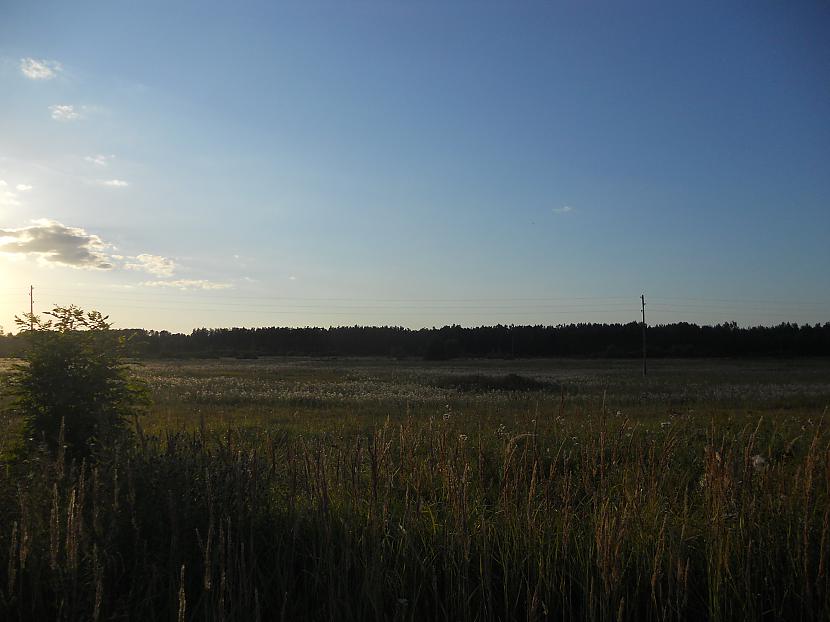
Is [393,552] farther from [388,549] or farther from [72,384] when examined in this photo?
[72,384]

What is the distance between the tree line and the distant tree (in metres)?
84.5

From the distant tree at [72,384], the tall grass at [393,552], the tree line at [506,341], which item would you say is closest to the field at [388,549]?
the tall grass at [393,552]

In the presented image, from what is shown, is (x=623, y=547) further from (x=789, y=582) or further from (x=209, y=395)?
(x=209, y=395)

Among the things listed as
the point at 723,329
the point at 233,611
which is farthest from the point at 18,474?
the point at 723,329

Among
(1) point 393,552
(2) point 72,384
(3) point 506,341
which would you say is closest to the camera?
(1) point 393,552

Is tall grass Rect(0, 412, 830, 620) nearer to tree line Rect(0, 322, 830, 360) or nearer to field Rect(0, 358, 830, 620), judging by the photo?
field Rect(0, 358, 830, 620)

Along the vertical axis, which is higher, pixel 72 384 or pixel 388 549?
pixel 72 384

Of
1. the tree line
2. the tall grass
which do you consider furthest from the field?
the tree line

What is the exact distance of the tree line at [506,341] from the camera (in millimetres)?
98062

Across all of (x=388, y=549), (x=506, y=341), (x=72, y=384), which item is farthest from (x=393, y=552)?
(x=506, y=341)

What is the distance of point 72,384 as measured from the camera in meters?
5.88

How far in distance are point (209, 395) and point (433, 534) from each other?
20.1 m

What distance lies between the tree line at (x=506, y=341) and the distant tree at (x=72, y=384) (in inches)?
3326

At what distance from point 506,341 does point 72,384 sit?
385 ft
